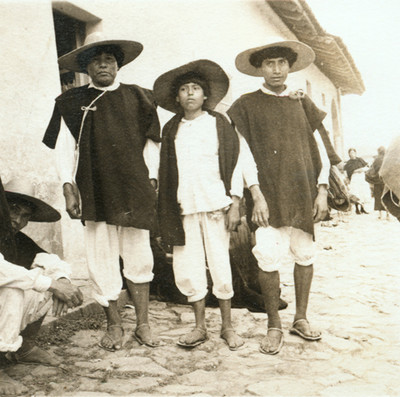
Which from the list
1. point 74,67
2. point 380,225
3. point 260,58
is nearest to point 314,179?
point 260,58

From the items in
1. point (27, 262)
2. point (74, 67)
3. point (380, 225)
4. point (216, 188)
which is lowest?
point (380, 225)

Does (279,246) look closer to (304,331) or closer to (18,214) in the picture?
(304,331)

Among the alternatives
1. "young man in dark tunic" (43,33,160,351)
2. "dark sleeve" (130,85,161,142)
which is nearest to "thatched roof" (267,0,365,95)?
"dark sleeve" (130,85,161,142)

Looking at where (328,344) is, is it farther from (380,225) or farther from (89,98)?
(380,225)

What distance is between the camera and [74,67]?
3.43 meters

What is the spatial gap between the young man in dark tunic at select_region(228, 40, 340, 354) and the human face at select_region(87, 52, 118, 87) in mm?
887

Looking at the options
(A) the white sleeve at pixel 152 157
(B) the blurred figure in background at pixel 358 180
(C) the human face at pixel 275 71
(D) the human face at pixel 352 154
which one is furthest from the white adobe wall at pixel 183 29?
(D) the human face at pixel 352 154

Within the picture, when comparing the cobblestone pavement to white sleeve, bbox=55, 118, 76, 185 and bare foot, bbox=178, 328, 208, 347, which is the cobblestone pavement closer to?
bare foot, bbox=178, 328, 208, 347

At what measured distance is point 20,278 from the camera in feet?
8.13

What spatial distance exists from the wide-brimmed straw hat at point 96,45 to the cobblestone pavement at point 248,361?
77.1 inches

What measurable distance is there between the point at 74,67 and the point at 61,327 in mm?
1904

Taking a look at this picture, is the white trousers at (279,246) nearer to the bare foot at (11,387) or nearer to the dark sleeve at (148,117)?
the dark sleeve at (148,117)

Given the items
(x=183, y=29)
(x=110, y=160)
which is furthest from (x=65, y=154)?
(x=183, y=29)

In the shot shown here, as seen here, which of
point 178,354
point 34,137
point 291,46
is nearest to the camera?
point 178,354
